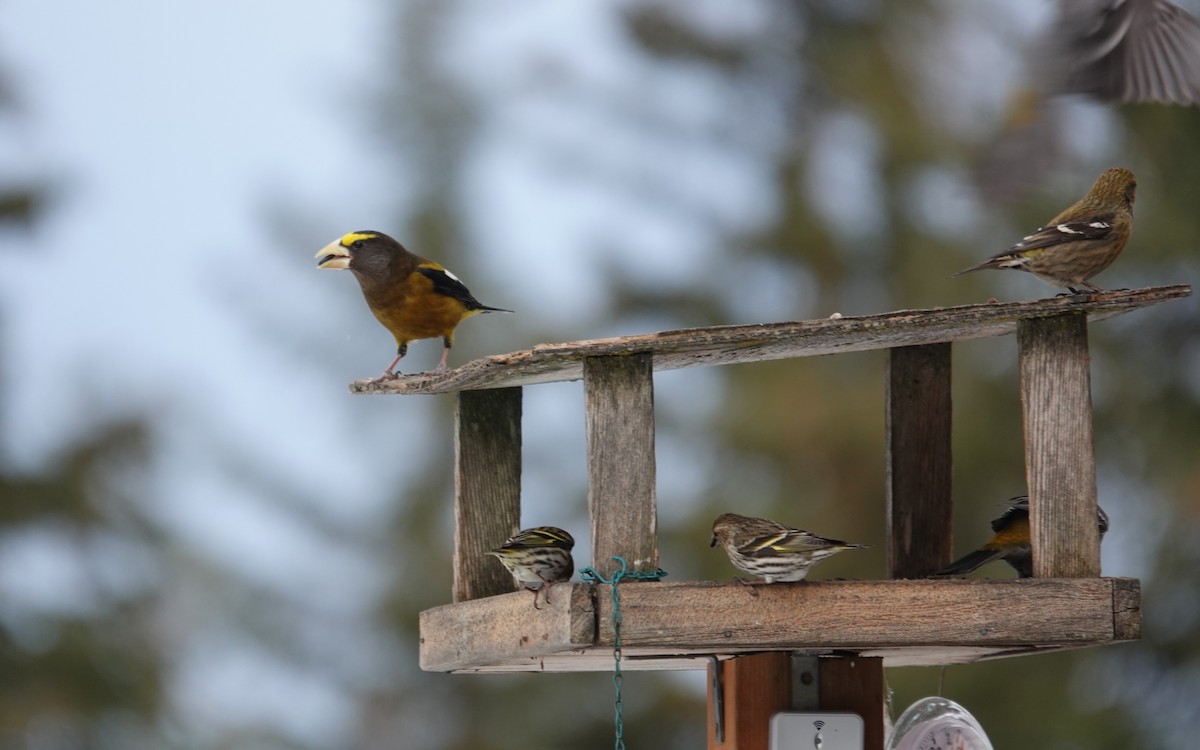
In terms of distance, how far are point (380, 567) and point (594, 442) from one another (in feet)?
36.8

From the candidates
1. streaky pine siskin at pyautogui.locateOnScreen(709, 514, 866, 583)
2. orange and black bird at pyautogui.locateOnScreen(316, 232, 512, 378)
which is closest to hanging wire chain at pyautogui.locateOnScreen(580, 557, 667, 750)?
streaky pine siskin at pyautogui.locateOnScreen(709, 514, 866, 583)

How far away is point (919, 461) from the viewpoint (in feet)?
20.9

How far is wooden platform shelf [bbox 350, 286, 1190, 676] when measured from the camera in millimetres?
4891

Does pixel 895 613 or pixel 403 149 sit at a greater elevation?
pixel 403 149

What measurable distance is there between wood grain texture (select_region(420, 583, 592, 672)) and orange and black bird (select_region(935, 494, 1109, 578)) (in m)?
1.21

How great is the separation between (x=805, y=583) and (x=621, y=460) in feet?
2.25

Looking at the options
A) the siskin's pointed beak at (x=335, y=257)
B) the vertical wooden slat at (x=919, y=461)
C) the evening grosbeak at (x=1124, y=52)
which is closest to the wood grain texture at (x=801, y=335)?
the vertical wooden slat at (x=919, y=461)

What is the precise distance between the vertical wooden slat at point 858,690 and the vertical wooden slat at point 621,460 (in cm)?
82

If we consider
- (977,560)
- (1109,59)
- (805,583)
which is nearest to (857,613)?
(805,583)

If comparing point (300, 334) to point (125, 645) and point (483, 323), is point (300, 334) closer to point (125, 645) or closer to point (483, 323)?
point (483, 323)

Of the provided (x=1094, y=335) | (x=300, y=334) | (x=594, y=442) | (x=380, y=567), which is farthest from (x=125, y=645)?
(x=594, y=442)

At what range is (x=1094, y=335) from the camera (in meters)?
12.4

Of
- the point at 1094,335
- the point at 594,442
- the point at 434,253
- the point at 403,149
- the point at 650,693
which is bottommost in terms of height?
the point at 650,693

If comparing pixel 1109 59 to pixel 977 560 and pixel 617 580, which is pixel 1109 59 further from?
pixel 617 580
